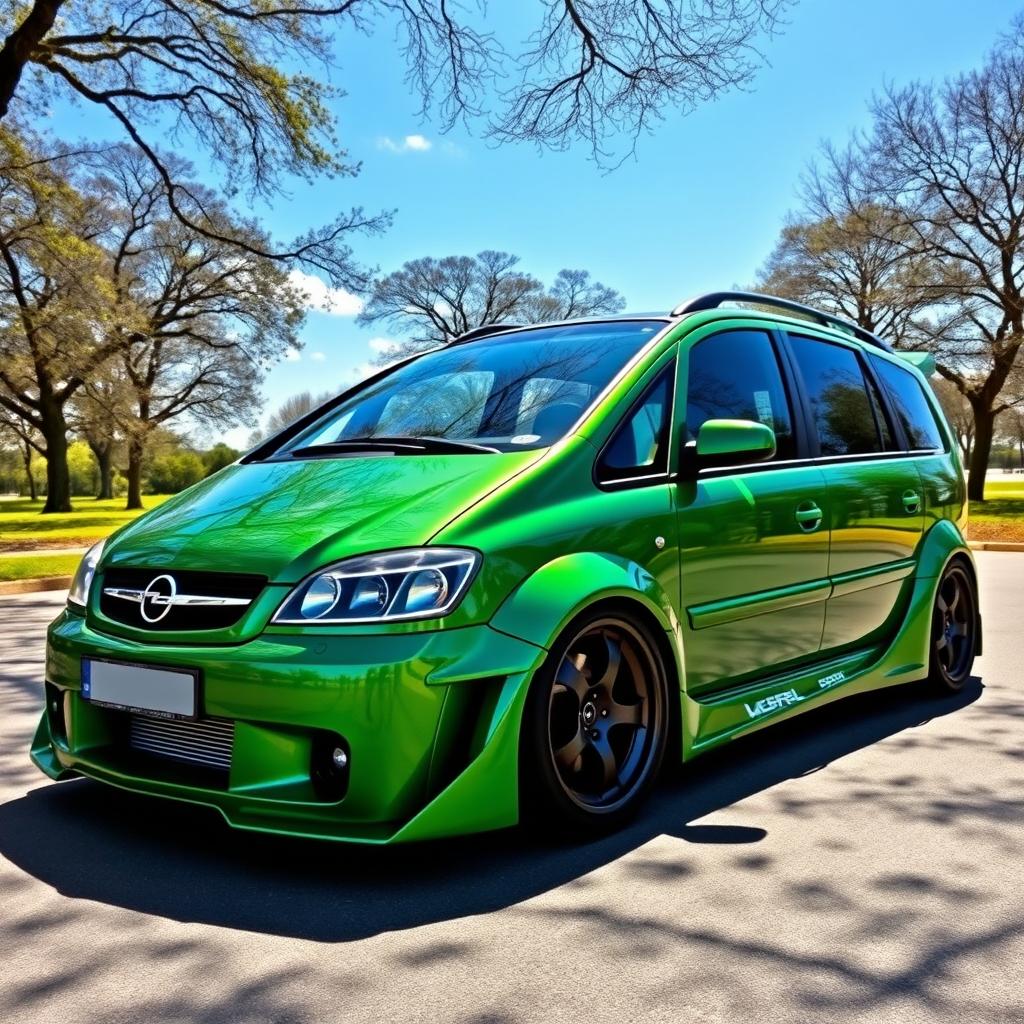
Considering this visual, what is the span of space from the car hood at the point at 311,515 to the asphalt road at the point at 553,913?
0.88 metres

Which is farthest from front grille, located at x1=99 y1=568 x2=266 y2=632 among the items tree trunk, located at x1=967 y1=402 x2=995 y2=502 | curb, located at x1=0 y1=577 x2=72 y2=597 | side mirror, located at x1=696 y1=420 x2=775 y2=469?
tree trunk, located at x1=967 y1=402 x2=995 y2=502

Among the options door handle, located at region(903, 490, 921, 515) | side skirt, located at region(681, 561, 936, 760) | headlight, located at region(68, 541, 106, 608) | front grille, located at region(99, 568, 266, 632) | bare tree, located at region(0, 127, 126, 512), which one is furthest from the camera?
bare tree, located at region(0, 127, 126, 512)

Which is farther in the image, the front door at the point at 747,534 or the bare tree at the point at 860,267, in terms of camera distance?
the bare tree at the point at 860,267

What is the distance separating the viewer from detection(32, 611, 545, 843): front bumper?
8.63 ft

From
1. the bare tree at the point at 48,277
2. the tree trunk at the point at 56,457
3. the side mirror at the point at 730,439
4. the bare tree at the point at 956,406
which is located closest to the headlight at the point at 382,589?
the side mirror at the point at 730,439

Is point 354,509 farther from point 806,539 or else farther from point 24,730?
point 24,730

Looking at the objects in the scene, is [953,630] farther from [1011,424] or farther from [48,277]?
[1011,424]

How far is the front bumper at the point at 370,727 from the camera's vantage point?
2.63 metres

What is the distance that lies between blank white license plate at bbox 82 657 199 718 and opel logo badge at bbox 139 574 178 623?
0.16 m

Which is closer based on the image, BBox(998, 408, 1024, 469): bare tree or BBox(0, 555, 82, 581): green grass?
BBox(0, 555, 82, 581): green grass

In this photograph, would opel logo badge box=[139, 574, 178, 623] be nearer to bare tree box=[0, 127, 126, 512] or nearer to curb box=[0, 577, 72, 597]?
curb box=[0, 577, 72, 597]

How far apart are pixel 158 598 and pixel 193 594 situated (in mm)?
130

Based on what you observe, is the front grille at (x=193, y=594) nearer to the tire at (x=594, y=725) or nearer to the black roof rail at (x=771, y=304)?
the tire at (x=594, y=725)

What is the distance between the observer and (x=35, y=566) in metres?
14.7
